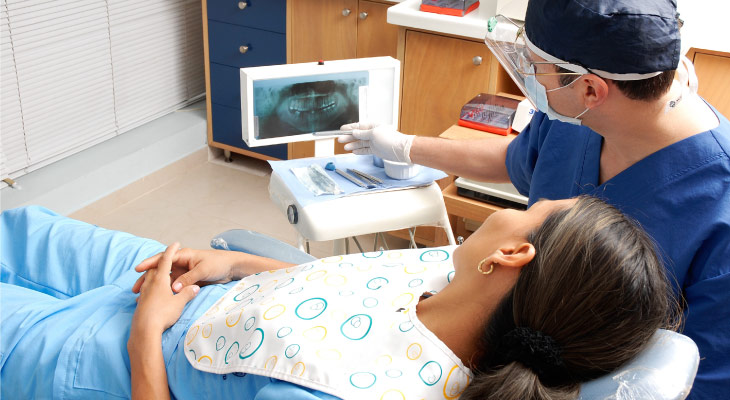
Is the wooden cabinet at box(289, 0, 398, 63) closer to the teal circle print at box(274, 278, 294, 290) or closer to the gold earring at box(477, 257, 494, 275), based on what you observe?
the teal circle print at box(274, 278, 294, 290)

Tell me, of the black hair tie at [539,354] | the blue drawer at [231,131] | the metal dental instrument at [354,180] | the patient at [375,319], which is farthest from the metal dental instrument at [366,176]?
the blue drawer at [231,131]

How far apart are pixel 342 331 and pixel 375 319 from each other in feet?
0.19

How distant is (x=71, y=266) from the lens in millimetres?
1583

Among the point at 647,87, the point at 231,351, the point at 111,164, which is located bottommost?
the point at 111,164

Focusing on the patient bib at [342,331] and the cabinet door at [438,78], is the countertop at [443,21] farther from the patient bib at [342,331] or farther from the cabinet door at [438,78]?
the patient bib at [342,331]

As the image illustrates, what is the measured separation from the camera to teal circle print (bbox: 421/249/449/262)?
4.54 ft

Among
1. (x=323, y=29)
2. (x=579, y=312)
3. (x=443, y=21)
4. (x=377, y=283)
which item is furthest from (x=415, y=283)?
(x=323, y=29)

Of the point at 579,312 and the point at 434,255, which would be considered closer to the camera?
the point at 579,312

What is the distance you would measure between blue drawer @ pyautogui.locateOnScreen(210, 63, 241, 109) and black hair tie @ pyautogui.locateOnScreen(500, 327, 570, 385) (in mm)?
2568

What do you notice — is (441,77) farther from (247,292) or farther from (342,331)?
(342,331)

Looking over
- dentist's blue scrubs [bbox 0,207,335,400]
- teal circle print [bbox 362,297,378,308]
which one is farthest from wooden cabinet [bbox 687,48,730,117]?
dentist's blue scrubs [bbox 0,207,335,400]

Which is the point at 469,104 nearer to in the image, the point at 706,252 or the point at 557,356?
the point at 706,252

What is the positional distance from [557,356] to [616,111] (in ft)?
1.50

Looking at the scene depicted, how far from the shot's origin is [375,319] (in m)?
1.16
